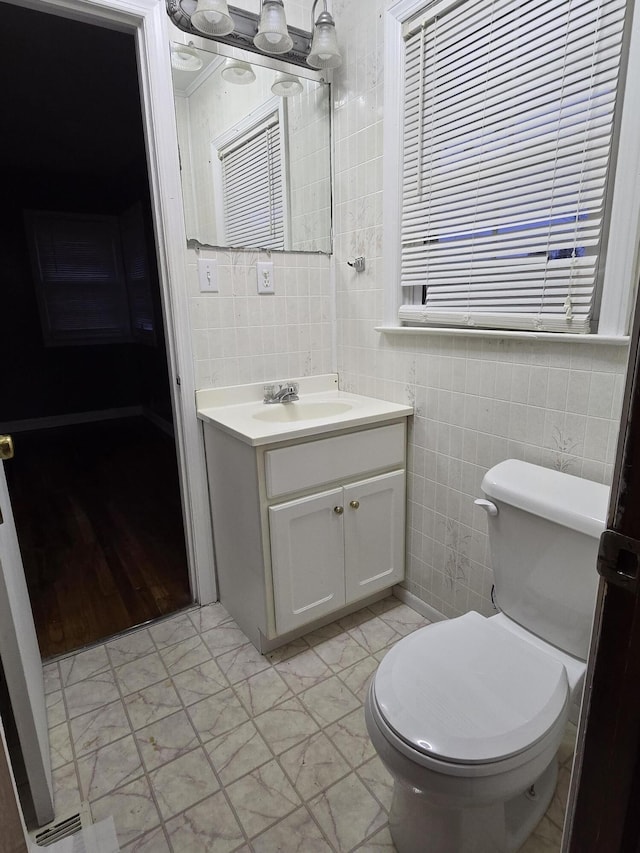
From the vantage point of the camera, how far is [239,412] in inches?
71.5

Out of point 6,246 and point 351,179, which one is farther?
point 6,246

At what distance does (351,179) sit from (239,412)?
1.03 meters

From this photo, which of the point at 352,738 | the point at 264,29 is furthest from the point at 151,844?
the point at 264,29

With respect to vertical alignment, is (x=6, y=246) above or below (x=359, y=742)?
above

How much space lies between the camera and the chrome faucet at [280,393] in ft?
6.34

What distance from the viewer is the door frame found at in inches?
59.9

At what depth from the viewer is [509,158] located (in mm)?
1332

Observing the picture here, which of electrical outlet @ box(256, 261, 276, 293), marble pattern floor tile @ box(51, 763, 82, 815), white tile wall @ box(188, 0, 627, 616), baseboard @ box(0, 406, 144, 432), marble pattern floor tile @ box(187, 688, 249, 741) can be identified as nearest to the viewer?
marble pattern floor tile @ box(51, 763, 82, 815)

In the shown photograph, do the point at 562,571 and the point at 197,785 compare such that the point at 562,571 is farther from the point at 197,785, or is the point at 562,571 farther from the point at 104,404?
the point at 104,404

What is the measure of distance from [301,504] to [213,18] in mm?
1576

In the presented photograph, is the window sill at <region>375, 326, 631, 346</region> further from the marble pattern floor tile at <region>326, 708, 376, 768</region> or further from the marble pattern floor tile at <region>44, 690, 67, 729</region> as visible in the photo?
the marble pattern floor tile at <region>44, 690, 67, 729</region>

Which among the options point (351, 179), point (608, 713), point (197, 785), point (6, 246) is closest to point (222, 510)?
point (197, 785)

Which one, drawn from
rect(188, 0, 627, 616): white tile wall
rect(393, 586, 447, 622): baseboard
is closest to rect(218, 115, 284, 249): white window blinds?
rect(188, 0, 627, 616): white tile wall

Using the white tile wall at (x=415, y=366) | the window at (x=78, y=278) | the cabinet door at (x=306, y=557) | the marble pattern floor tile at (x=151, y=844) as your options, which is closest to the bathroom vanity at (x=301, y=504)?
the cabinet door at (x=306, y=557)
